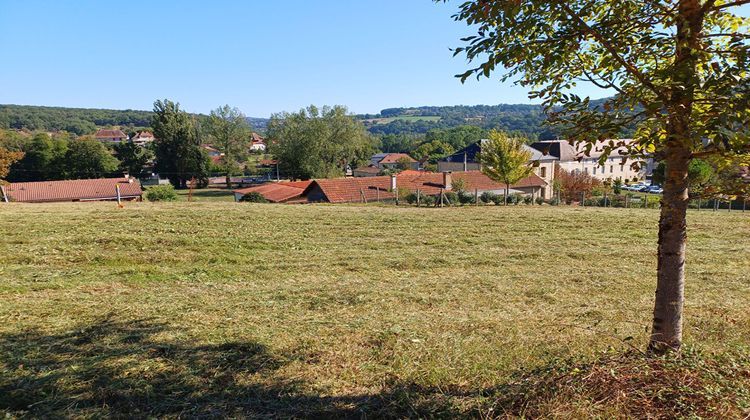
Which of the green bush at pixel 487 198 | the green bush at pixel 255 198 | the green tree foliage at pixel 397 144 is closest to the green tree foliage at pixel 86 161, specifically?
the green bush at pixel 255 198

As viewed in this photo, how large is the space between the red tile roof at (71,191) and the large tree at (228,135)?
2342 centimetres

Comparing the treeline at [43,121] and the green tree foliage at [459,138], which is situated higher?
the treeline at [43,121]

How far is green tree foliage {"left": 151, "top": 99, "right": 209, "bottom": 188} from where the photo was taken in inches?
2338

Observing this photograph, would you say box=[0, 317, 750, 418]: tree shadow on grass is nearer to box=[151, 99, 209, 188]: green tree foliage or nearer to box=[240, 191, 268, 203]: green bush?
box=[240, 191, 268, 203]: green bush

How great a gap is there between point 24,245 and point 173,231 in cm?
295

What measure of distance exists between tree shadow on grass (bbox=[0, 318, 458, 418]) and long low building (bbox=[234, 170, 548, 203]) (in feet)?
86.0

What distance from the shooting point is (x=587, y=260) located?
9.78 metres

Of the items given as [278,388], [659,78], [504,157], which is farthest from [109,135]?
[659,78]

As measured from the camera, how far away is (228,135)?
68.3 metres

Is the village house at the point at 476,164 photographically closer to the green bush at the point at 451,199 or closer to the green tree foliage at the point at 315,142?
the green tree foliage at the point at 315,142

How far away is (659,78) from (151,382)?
443 cm

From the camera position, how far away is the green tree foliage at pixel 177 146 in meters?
59.4

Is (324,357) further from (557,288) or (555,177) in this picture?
(555,177)

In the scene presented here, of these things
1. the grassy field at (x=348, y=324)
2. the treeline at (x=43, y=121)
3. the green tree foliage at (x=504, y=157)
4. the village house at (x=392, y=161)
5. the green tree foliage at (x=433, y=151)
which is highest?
the treeline at (x=43, y=121)
